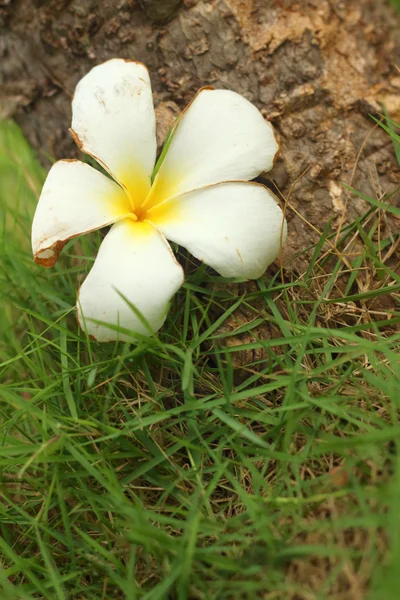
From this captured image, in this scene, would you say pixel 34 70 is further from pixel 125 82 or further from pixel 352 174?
pixel 352 174

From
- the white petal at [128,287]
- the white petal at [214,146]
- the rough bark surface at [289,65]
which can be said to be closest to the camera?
the white petal at [128,287]

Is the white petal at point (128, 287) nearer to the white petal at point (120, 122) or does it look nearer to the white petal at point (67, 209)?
the white petal at point (67, 209)

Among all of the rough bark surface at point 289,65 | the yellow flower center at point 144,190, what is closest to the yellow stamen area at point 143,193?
the yellow flower center at point 144,190

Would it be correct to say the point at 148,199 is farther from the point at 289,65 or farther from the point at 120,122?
the point at 289,65


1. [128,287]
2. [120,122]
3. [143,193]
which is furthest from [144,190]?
[128,287]

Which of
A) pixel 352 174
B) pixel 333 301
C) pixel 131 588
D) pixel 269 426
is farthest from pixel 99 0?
pixel 131 588

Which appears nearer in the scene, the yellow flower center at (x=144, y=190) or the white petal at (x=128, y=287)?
the white petal at (x=128, y=287)

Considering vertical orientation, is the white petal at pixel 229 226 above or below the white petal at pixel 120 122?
below

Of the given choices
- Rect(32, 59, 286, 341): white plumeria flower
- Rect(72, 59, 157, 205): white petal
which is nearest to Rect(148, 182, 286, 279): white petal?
Rect(32, 59, 286, 341): white plumeria flower
